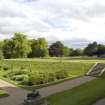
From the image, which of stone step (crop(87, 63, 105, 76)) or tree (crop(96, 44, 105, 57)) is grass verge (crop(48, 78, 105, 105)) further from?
tree (crop(96, 44, 105, 57))

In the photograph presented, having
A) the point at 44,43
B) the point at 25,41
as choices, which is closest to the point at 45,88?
the point at 25,41

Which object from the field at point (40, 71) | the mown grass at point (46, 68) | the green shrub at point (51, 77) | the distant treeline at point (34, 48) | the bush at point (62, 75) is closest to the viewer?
the field at point (40, 71)

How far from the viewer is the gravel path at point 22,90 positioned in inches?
840

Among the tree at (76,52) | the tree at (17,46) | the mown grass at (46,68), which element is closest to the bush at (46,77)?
the mown grass at (46,68)

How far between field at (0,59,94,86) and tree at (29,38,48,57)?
25.9 metres

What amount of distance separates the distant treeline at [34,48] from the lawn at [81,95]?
28904 millimetres

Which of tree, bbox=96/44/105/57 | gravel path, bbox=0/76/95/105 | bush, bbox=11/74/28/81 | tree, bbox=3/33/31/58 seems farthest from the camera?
tree, bbox=96/44/105/57

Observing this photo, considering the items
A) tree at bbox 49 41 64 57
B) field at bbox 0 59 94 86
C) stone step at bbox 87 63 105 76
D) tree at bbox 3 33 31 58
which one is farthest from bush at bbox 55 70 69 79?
tree at bbox 49 41 64 57

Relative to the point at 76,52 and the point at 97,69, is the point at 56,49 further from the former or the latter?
the point at 97,69

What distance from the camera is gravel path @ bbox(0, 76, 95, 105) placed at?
70.0ft

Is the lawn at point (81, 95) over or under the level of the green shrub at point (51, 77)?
under

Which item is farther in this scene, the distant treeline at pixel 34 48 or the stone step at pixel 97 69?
the distant treeline at pixel 34 48

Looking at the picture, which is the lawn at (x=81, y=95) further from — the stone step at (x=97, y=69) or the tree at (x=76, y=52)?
the tree at (x=76, y=52)

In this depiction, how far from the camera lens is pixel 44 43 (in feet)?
236
